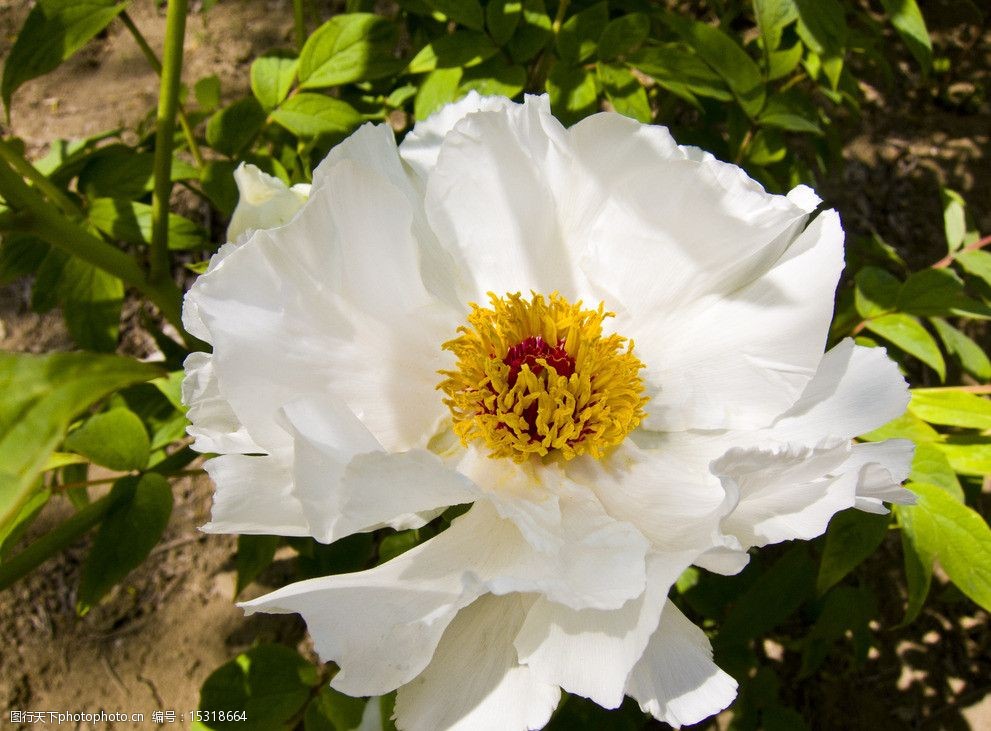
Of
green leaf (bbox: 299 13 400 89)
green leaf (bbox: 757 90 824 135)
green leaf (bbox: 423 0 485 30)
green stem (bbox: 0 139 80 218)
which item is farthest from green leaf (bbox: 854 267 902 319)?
green stem (bbox: 0 139 80 218)

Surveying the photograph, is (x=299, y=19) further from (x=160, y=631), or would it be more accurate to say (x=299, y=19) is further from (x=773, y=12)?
(x=160, y=631)

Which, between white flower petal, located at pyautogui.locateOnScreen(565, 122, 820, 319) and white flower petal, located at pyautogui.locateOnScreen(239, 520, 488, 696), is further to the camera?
white flower petal, located at pyautogui.locateOnScreen(565, 122, 820, 319)

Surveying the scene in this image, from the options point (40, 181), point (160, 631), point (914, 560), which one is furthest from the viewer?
point (160, 631)

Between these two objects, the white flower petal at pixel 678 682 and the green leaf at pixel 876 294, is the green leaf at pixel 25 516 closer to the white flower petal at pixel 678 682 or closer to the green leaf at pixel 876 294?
the white flower petal at pixel 678 682

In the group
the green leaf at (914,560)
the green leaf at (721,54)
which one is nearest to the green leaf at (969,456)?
the green leaf at (914,560)

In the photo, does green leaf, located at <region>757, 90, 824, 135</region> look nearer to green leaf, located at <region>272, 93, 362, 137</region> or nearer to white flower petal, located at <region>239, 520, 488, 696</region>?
green leaf, located at <region>272, 93, 362, 137</region>

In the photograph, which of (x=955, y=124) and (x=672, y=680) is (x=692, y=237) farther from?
(x=955, y=124)

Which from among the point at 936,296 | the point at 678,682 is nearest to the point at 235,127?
the point at 678,682
